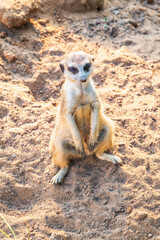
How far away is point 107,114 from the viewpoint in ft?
12.9

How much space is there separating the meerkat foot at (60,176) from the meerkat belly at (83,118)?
43 centimetres

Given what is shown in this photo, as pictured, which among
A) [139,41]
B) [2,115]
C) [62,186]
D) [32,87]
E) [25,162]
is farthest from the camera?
[139,41]

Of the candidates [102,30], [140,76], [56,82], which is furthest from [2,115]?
[102,30]

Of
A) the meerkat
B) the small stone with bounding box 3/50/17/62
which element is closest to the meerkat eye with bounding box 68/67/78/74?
the meerkat

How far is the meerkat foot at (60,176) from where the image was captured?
3166 mm

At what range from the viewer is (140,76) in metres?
4.41

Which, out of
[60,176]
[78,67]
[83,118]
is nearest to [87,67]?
[78,67]

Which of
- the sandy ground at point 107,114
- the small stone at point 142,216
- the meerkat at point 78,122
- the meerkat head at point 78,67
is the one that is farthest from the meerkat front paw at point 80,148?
the small stone at point 142,216

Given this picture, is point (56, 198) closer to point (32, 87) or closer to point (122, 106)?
point (122, 106)

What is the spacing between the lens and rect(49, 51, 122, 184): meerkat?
2.88 metres

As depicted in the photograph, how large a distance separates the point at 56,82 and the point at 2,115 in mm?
989

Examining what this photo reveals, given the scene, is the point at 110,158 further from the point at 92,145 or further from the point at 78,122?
the point at 78,122

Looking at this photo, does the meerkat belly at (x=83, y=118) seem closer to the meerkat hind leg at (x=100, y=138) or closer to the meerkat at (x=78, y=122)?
the meerkat at (x=78, y=122)

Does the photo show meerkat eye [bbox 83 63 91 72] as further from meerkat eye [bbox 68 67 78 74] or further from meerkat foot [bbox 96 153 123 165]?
meerkat foot [bbox 96 153 123 165]
